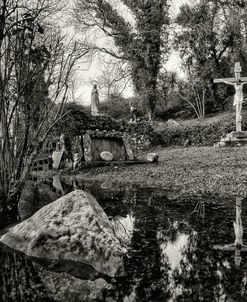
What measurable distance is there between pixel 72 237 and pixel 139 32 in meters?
22.9

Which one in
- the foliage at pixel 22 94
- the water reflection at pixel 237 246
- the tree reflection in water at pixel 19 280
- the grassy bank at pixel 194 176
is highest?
the foliage at pixel 22 94

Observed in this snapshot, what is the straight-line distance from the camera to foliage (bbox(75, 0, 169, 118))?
75.6 feet

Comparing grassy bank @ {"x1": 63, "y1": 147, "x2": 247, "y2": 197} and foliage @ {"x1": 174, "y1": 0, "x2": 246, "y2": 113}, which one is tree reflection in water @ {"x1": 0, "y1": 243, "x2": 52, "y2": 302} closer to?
grassy bank @ {"x1": 63, "y1": 147, "x2": 247, "y2": 197}

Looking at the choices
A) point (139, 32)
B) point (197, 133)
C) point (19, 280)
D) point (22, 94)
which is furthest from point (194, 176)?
point (139, 32)

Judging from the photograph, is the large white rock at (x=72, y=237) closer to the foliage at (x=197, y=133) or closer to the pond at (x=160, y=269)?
the pond at (x=160, y=269)

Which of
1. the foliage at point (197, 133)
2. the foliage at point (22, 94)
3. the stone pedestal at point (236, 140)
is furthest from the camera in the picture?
the foliage at point (197, 133)

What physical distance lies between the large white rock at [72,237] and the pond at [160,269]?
107 millimetres

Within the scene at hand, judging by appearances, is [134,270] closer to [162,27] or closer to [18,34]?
[18,34]

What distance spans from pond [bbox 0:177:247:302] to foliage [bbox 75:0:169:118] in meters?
→ 20.4

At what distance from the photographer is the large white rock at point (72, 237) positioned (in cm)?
271

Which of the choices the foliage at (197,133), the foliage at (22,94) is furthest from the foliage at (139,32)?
the foliage at (22,94)

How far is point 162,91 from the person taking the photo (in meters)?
26.4

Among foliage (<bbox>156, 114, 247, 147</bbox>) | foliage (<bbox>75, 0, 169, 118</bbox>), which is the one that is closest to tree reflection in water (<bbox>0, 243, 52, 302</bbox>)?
foliage (<bbox>156, 114, 247, 147</bbox>)

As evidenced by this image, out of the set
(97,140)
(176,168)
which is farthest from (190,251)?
(97,140)
